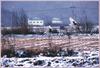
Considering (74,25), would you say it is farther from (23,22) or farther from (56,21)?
(23,22)

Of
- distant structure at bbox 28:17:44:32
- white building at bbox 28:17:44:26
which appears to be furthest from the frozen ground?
white building at bbox 28:17:44:26

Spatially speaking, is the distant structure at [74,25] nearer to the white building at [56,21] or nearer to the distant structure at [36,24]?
the white building at [56,21]

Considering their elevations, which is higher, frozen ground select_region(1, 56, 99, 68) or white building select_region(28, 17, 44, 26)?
white building select_region(28, 17, 44, 26)

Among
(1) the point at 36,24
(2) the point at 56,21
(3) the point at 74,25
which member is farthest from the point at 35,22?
(3) the point at 74,25

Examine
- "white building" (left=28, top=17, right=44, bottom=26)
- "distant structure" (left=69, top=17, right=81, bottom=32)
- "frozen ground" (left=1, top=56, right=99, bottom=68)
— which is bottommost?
"frozen ground" (left=1, top=56, right=99, bottom=68)

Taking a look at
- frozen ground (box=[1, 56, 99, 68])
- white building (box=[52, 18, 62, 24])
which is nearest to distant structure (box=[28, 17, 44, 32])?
white building (box=[52, 18, 62, 24])

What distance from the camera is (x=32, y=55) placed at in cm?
707

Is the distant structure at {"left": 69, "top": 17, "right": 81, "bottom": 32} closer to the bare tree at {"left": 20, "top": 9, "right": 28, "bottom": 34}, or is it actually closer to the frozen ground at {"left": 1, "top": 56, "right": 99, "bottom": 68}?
the frozen ground at {"left": 1, "top": 56, "right": 99, "bottom": 68}

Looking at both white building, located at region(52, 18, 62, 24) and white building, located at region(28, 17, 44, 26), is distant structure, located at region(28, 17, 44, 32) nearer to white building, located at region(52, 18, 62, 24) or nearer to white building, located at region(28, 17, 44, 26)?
white building, located at region(28, 17, 44, 26)

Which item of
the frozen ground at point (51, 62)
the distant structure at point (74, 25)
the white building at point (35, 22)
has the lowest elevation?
the frozen ground at point (51, 62)

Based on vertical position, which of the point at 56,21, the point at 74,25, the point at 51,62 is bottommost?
the point at 51,62

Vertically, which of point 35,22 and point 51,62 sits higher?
point 35,22

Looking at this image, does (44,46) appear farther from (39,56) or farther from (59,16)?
(59,16)

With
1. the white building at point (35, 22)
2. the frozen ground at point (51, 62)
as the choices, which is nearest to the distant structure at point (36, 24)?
the white building at point (35, 22)
